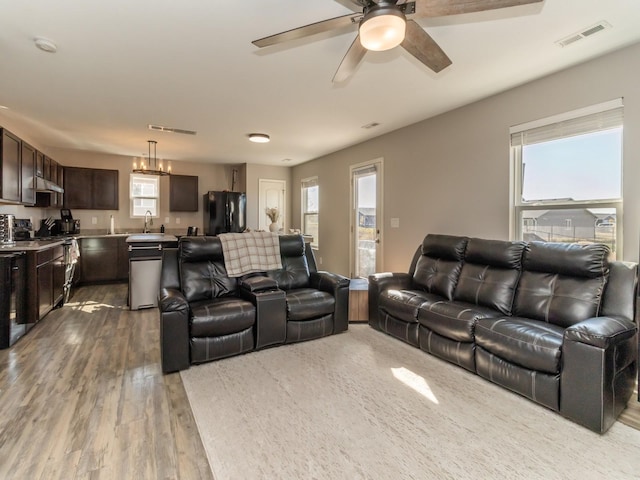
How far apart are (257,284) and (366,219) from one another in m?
2.78

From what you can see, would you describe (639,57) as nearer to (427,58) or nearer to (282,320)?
(427,58)

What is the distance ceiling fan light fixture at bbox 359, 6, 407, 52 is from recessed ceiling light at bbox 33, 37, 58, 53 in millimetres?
2375

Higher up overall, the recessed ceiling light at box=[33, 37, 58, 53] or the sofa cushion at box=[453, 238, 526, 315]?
the recessed ceiling light at box=[33, 37, 58, 53]

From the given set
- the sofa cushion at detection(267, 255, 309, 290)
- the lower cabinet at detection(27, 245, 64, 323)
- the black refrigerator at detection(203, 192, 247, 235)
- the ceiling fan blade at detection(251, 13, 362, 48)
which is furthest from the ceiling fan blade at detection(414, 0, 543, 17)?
the black refrigerator at detection(203, 192, 247, 235)

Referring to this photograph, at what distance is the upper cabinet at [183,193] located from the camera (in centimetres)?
704

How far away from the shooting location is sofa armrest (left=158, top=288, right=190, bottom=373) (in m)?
2.54

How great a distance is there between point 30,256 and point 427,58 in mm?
4251

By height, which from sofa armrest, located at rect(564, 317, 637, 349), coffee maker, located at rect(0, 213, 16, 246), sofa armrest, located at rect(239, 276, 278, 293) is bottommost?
sofa armrest, located at rect(564, 317, 637, 349)

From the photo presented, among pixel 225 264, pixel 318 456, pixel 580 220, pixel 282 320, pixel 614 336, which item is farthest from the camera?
pixel 225 264

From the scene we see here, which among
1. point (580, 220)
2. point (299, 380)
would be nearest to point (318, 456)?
point (299, 380)

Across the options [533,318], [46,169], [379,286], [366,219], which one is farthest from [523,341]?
[46,169]

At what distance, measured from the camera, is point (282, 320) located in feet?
10.1

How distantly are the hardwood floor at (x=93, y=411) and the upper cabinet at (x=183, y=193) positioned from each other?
159 inches

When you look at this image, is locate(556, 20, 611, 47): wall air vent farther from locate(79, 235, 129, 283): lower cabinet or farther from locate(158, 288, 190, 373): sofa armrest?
locate(79, 235, 129, 283): lower cabinet
